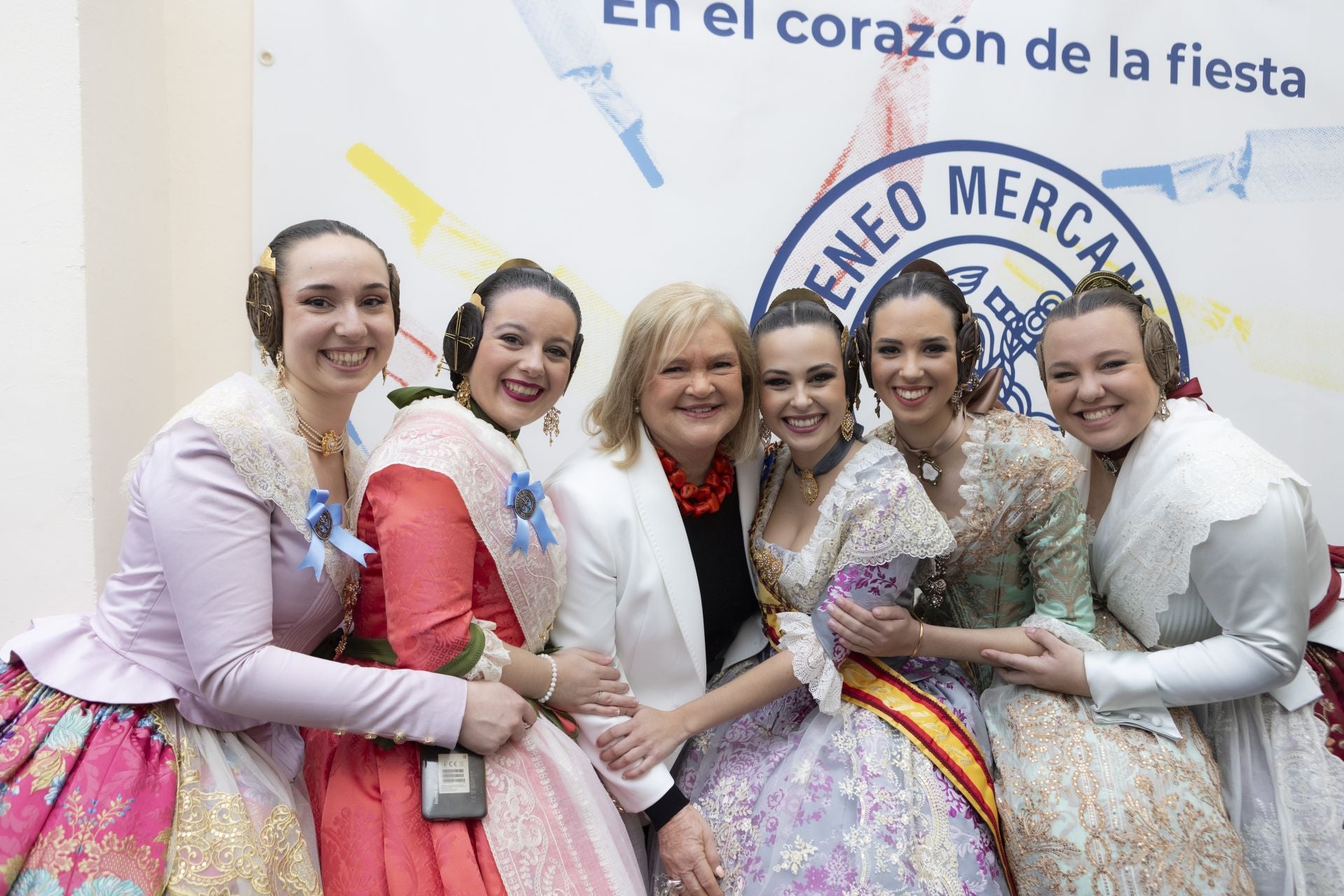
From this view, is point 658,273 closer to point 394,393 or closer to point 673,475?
point 673,475

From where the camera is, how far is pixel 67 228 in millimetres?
2240

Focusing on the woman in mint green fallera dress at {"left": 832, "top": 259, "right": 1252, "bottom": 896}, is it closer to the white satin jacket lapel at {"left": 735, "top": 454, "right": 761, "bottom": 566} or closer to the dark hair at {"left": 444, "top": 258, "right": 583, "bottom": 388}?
the white satin jacket lapel at {"left": 735, "top": 454, "right": 761, "bottom": 566}

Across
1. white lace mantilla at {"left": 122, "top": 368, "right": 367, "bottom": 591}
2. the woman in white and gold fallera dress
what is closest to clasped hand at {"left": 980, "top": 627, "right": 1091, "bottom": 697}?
the woman in white and gold fallera dress

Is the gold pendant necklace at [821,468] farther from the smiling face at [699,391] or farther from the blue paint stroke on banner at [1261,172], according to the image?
the blue paint stroke on banner at [1261,172]

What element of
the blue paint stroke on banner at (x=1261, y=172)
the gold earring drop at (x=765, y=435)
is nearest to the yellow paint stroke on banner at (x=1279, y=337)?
the blue paint stroke on banner at (x=1261, y=172)

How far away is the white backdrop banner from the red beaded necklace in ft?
2.45

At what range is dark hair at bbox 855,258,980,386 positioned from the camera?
7.28ft

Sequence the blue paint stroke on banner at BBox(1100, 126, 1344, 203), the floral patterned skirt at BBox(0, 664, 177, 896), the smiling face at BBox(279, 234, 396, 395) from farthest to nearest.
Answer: the blue paint stroke on banner at BBox(1100, 126, 1344, 203) < the smiling face at BBox(279, 234, 396, 395) < the floral patterned skirt at BBox(0, 664, 177, 896)

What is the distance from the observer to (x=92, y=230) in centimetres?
227

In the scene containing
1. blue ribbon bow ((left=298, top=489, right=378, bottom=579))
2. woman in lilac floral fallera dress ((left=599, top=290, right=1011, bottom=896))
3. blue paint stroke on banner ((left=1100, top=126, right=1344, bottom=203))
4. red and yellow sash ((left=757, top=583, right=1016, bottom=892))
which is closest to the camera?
blue ribbon bow ((left=298, top=489, right=378, bottom=579))

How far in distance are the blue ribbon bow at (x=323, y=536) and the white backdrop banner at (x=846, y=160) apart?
1065 mm

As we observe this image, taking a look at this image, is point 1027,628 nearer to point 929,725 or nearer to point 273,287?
point 929,725

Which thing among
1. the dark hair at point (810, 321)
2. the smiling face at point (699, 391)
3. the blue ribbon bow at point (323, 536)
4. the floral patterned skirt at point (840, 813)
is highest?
the dark hair at point (810, 321)

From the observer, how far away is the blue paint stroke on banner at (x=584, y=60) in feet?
8.98
